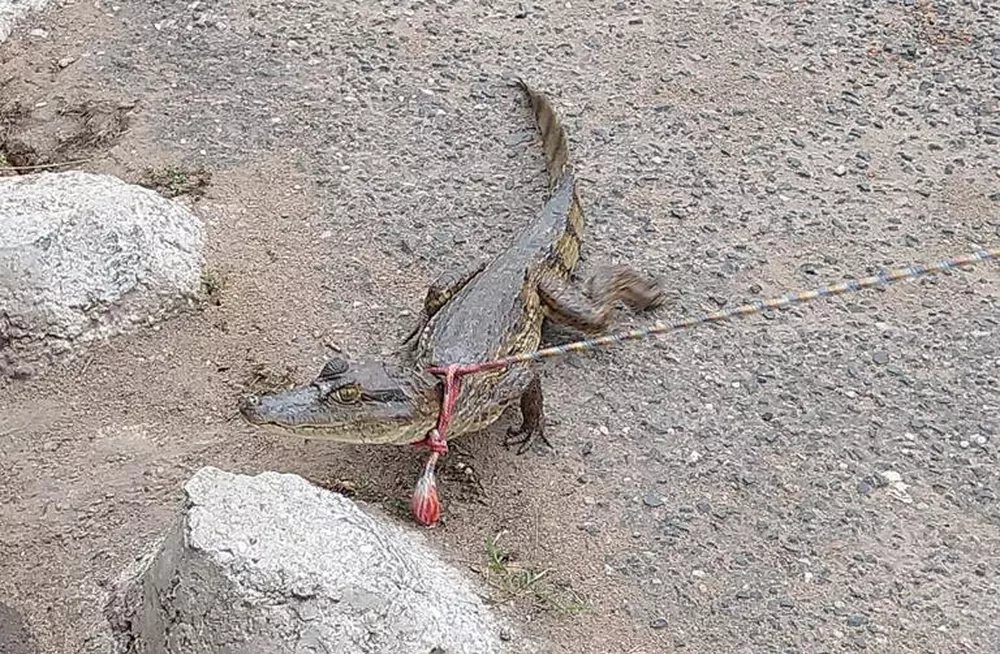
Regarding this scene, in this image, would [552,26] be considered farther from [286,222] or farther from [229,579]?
[229,579]

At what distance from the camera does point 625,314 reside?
498cm

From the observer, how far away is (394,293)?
5.04m

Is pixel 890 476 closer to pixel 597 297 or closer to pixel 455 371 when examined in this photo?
pixel 597 297

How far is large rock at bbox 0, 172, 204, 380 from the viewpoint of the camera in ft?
15.8

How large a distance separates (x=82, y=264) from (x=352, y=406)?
54.0 inches

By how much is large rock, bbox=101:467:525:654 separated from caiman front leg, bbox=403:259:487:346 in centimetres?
110

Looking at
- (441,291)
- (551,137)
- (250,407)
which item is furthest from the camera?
(551,137)

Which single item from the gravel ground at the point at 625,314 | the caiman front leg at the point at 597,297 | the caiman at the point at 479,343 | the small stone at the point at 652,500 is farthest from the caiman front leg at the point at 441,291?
the small stone at the point at 652,500

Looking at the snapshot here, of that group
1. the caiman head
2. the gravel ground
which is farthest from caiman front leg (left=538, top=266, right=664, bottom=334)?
the caiman head

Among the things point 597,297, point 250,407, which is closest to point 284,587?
point 250,407

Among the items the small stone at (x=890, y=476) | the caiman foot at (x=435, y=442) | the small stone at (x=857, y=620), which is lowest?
the caiman foot at (x=435, y=442)

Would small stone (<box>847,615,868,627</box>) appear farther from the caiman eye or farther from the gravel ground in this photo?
the caiman eye

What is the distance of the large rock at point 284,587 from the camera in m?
3.46

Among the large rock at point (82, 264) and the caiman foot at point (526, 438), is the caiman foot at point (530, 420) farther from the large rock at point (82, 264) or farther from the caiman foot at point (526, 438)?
the large rock at point (82, 264)
